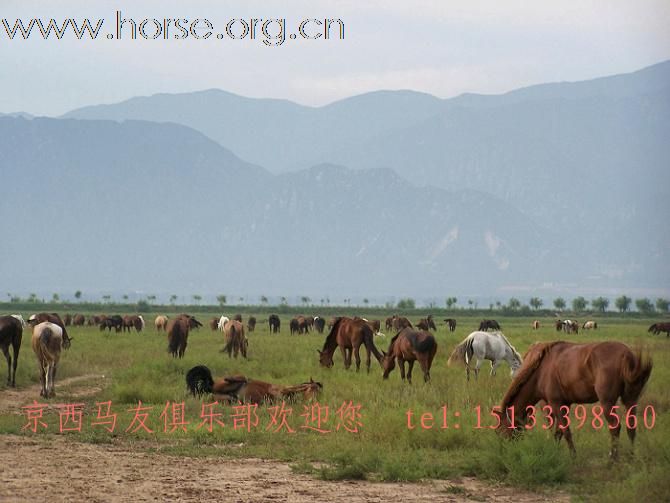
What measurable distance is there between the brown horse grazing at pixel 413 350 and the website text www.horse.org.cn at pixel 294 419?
4080 mm

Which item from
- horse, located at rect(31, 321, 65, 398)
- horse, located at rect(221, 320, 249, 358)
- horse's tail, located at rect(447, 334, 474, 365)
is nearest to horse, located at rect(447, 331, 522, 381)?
horse's tail, located at rect(447, 334, 474, 365)

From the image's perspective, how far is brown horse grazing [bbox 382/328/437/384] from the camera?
2161 cm

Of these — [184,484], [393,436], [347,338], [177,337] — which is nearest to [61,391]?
[347,338]

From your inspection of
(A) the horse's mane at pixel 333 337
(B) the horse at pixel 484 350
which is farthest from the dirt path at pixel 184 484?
(A) the horse's mane at pixel 333 337

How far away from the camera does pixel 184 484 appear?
37.8 ft

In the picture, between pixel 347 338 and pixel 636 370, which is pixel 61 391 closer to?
pixel 347 338

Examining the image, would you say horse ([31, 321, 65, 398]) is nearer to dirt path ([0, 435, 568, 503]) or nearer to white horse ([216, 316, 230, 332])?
dirt path ([0, 435, 568, 503])

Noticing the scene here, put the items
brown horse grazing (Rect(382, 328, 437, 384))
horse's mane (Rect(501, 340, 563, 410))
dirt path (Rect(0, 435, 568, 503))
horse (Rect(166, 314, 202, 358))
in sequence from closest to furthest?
dirt path (Rect(0, 435, 568, 503)) → horse's mane (Rect(501, 340, 563, 410)) → brown horse grazing (Rect(382, 328, 437, 384)) → horse (Rect(166, 314, 202, 358))

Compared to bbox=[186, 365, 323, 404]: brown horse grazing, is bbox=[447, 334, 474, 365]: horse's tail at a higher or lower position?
higher

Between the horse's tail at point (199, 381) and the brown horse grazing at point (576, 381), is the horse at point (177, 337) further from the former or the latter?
the brown horse grazing at point (576, 381)

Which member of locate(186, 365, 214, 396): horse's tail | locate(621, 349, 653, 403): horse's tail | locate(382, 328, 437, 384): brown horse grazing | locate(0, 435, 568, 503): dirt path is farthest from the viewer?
locate(382, 328, 437, 384): brown horse grazing

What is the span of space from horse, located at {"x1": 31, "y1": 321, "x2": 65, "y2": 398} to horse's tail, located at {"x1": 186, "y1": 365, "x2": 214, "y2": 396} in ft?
11.0

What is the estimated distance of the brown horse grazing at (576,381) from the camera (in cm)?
1180

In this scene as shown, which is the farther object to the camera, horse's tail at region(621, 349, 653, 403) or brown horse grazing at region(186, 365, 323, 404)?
brown horse grazing at region(186, 365, 323, 404)
